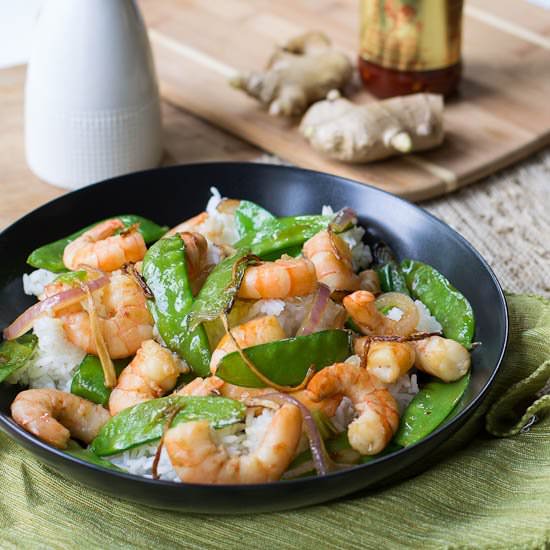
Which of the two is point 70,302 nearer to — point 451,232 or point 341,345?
point 341,345

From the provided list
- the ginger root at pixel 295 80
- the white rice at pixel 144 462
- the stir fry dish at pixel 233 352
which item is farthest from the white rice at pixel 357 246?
the ginger root at pixel 295 80

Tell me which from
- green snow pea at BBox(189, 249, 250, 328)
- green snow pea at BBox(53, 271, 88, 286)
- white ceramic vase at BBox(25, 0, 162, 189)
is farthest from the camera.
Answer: white ceramic vase at BBox(25, 0, 162, 189)

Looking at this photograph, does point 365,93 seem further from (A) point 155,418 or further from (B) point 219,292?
(A) point 155,418

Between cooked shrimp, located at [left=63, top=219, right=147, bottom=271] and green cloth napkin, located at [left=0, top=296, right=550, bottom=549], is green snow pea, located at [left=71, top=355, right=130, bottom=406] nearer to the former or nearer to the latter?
green cloth napkin, located at [left=0, top=296, right=550, bottom=549]

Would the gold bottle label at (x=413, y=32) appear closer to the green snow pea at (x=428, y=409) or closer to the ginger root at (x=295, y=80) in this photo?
the ginger root at (x=295, y=80)

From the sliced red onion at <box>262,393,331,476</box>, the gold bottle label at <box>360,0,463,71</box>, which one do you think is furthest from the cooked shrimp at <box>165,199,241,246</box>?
the gold bottle label at <box>360,0,463,71</box>

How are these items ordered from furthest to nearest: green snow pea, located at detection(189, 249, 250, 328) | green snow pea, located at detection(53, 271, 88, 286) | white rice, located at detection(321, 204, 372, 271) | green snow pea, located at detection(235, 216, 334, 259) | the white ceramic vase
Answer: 1. the white ceramic vase
2. white rice, located at detection(321, 204, 372, 271)
3. green snow pea, located at detection(235, 216, 334, 259)
4. green snow pea, located at detection(53, 271, 88, 286)
5. green snow pea, located at detection(189, 249, 250, 328)

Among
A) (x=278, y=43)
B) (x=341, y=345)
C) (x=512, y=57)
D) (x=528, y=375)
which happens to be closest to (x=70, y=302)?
(x=341, y=345)
